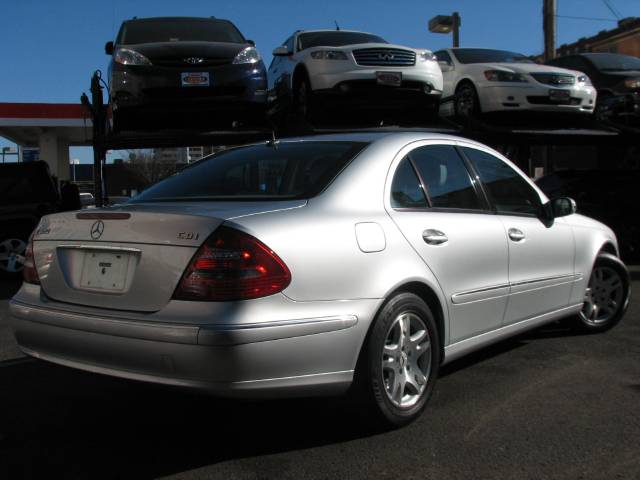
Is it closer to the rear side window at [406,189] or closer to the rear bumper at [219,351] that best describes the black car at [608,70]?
the rear side window at [406,189]

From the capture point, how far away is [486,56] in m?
11.1

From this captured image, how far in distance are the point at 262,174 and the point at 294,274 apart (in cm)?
101

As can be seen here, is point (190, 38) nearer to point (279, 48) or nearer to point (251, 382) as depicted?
point (279, 48)

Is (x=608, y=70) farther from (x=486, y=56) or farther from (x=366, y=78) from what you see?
(x=366, y=78)

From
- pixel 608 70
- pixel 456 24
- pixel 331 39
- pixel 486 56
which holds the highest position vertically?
pixel 456 24

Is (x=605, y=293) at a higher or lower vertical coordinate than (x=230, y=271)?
lower

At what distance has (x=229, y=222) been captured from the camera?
3039mm

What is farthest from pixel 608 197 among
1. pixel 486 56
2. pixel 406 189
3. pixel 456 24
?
pixel 456 24

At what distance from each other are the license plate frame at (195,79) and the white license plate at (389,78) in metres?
2.19

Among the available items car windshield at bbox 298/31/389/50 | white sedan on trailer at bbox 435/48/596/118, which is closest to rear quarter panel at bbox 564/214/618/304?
white sedan on trailer at bbox 435/48/596/118

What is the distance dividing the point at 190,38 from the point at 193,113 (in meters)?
1.38

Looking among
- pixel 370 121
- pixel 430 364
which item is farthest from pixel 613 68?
pixel 430 364

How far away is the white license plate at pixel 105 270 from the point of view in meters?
3.20

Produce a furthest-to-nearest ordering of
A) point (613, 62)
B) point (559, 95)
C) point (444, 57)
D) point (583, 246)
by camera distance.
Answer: point (613, 62)
point (444, 57)
point (559, 95)
point (583, 246)
